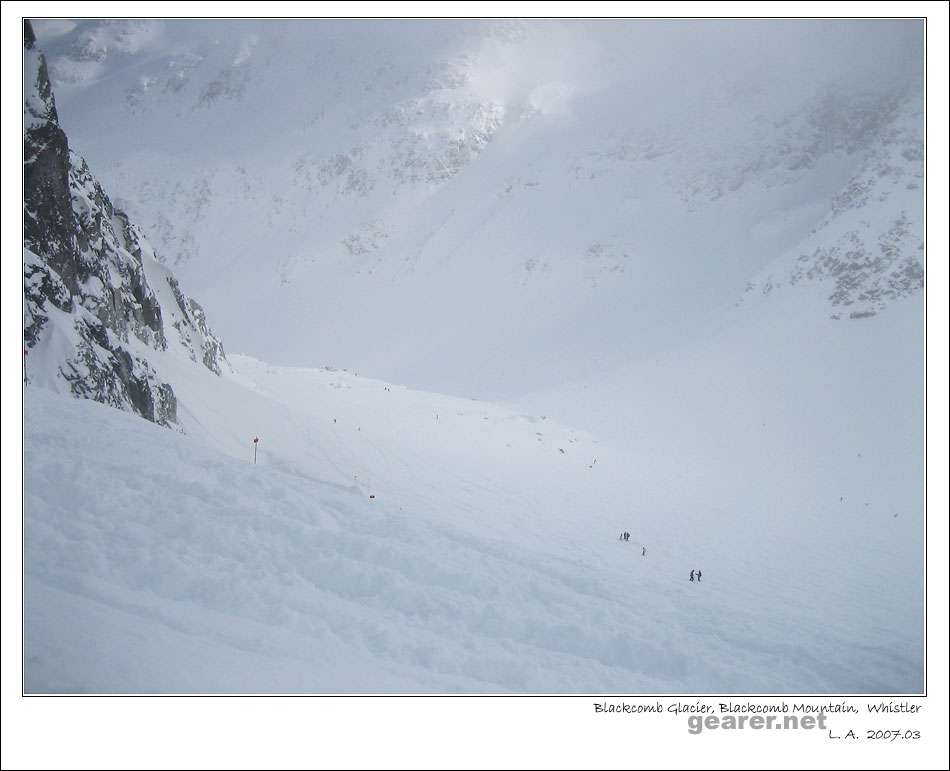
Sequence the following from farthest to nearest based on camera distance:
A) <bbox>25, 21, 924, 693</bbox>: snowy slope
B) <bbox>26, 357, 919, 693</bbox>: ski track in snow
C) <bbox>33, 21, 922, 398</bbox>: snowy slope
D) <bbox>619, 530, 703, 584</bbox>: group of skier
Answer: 1. <bbox>33, 21, 922, 398</bbox>: snowy slope
2. <bbox>619, 530, 703, 584</bbox>: group of skier
3. <bbox>25, 21, 924, 693</bbox>: snowy slope
4. <bbox>26, 357, 919, 693</bbox>: ski track in snow

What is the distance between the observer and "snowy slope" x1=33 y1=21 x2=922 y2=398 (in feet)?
243

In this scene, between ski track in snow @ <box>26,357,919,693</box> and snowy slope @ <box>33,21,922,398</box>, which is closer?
ski track in snow @ <box>26,357,919,693</box>

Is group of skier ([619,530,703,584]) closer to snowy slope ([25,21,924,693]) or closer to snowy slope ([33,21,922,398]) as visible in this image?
snowy slope ([25,21,924,693])

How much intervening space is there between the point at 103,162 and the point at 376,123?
55.9m

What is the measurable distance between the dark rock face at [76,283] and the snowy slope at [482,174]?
41.5 m

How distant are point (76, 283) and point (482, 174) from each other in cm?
10013

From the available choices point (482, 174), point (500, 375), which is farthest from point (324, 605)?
point (482, 174)

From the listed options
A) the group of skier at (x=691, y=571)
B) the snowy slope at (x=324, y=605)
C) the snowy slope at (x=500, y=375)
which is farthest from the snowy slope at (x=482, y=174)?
the snowy slope at (x=324, y=605)

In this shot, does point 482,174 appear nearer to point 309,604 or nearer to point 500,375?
point 500,375

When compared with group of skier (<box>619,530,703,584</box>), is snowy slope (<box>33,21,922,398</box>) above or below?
above

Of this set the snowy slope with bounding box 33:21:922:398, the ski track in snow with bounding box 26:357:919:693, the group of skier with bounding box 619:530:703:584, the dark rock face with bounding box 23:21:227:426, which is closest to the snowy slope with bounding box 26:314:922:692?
the ski track in snow with bounding box 26:357:919:693

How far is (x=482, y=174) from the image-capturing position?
107 meters

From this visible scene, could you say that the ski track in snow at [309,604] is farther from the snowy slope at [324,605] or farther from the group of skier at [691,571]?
the group of skier at [691,571]

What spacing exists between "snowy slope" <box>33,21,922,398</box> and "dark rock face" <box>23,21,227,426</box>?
136 ft
